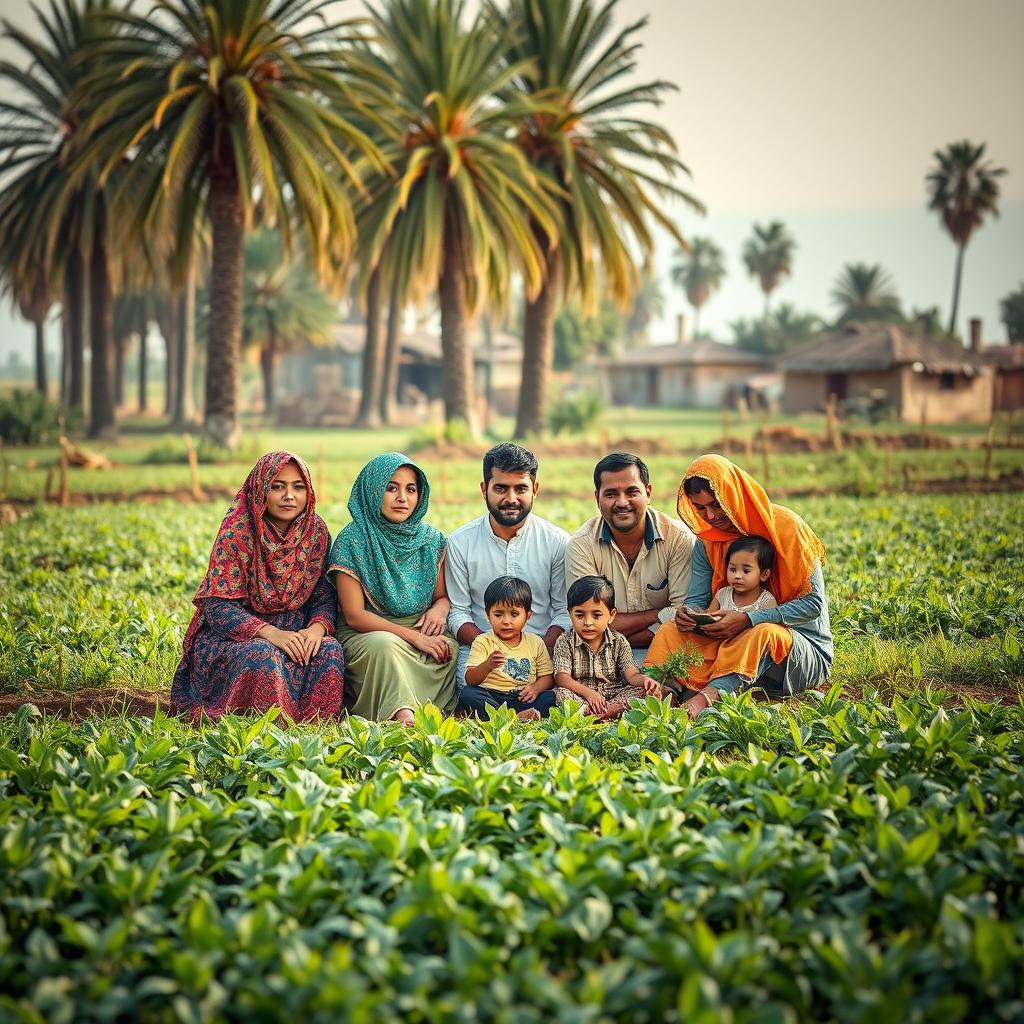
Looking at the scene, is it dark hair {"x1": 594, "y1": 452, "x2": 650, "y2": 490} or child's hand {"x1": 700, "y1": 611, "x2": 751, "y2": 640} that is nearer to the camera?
child's hand {"x1": 700, "y1": 611, "x2": 751, "y2": 640}

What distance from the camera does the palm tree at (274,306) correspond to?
36.8 metres

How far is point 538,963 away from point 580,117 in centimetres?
1875

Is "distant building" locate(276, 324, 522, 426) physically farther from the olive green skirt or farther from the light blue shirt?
the olive green skirt

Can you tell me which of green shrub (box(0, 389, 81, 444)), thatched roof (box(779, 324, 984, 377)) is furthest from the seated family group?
thatched roof (box(779, 324, 984, 377))

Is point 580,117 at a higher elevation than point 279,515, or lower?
higher

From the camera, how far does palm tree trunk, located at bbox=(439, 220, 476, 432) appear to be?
62.8 ft

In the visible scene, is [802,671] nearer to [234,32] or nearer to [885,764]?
[885,764]

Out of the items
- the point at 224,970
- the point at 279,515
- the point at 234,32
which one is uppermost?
the point at 234,32

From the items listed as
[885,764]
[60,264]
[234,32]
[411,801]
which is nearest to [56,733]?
[411,801]

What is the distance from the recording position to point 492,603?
466 centimetres

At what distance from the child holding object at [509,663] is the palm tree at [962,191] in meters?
42.9

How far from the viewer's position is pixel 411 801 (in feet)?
10.9

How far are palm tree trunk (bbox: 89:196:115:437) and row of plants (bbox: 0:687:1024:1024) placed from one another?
20.5 m

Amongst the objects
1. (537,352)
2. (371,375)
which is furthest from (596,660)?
(371,375)
